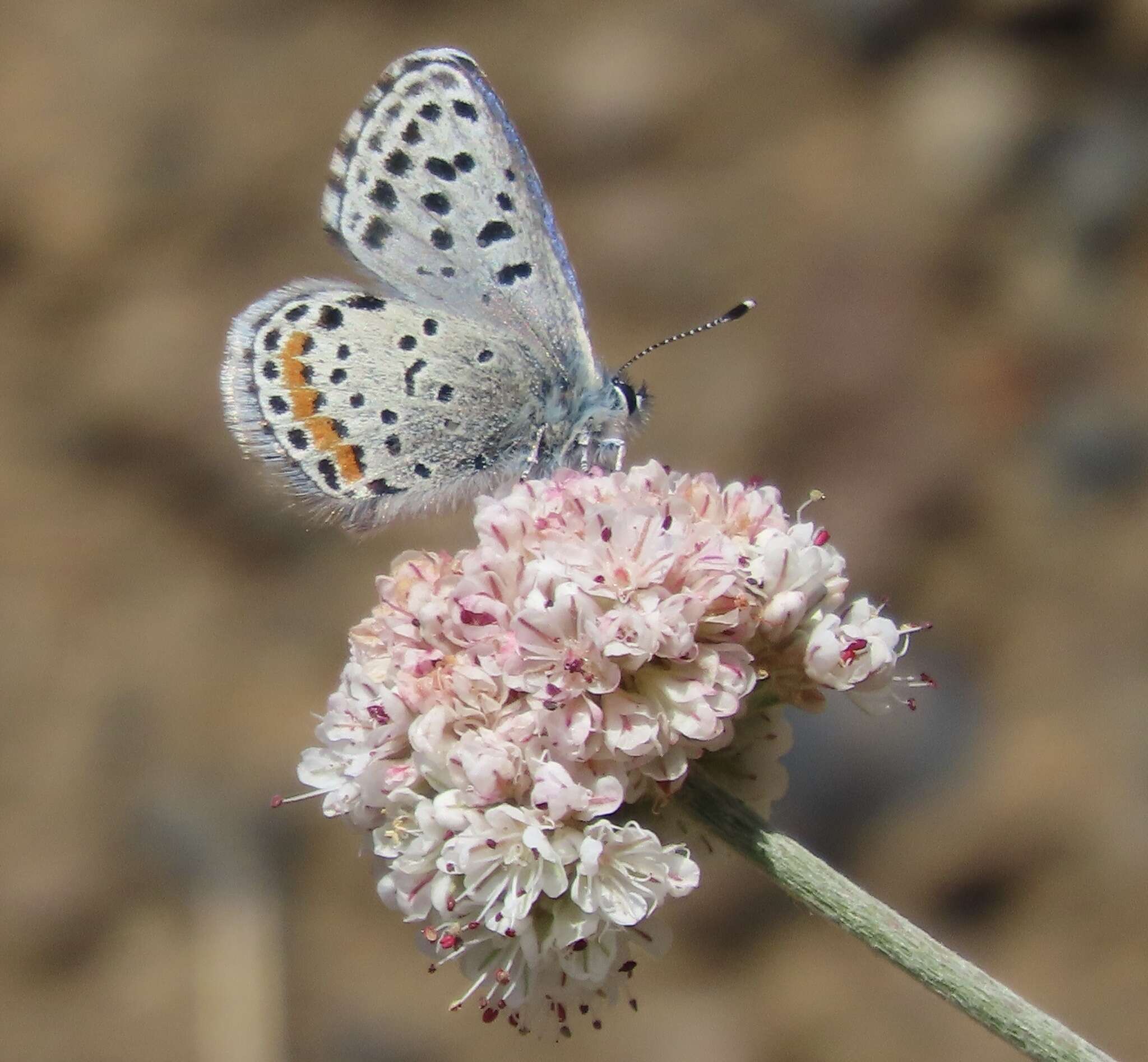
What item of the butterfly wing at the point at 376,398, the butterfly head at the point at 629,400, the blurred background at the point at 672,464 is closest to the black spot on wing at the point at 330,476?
the butterfly wing at the point at 376,398

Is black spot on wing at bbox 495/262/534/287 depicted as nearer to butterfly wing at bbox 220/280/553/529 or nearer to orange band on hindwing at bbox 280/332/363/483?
butterfly wing at bbox 220/280/553/529

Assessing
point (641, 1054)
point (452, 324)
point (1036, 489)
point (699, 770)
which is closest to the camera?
point (699, 770)

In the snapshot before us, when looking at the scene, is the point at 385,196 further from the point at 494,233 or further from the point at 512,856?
the point at 512,856

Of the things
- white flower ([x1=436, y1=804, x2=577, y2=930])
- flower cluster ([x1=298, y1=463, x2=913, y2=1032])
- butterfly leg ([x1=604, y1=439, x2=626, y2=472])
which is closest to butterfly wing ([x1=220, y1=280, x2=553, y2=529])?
butterfly leg ([x1=604, y1=439, x2=626, y2=472])

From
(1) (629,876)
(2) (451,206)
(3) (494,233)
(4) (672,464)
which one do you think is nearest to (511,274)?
(3) (494,233)

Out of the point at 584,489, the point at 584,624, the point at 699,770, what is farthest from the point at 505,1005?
the point at 584,489

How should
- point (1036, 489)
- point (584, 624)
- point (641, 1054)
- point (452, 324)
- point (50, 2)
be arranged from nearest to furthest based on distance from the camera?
point (584, 624) < point (452, 324) < point (641, 1054) < point (1036, 489) < point (50, 2)

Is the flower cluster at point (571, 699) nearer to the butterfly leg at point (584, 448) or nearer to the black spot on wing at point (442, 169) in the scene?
the butterfly leg at point (584, 448)

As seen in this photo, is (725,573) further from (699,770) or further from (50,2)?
(50,2)
